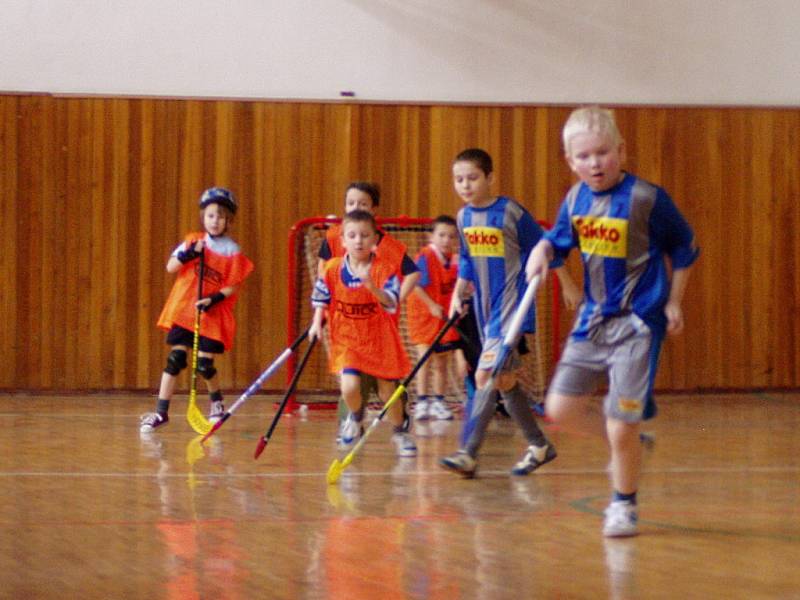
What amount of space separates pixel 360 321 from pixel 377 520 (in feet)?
6.63

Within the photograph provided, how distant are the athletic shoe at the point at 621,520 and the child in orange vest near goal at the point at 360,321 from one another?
87.2 inches

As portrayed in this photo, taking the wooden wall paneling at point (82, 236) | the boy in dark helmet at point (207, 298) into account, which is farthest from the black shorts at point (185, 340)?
the wooden wall paneling at point (82, 236)

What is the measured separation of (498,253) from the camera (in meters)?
5.55

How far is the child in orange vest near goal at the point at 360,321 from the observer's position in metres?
6.23

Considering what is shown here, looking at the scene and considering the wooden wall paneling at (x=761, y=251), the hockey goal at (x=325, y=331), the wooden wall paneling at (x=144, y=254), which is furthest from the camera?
the wooden wall paneling at (x=761, y=251)

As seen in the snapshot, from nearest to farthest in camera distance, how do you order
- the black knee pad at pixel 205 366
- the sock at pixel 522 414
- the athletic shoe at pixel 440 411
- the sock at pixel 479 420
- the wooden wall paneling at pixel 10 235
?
the sock at pixel 479 420, the sock at pixel 522 414, the black knee pad at pixel 205 366, the athletic shoe at pixel 440 411, the wooden wall paneling at pixel 10 235

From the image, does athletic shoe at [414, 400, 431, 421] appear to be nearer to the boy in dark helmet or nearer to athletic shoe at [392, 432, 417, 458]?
the boy in dark helmet

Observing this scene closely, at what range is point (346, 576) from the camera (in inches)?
137

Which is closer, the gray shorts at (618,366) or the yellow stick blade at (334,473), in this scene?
the gray shorts at (618,366)

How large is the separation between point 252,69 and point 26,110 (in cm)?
170

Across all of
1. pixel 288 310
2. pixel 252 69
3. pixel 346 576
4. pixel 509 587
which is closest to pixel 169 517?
pixel 346 576

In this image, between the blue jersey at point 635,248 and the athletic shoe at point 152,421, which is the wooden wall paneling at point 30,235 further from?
the blue jersey at point 635,248

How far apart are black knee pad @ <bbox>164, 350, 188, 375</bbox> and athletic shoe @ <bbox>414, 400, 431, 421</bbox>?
161 cm

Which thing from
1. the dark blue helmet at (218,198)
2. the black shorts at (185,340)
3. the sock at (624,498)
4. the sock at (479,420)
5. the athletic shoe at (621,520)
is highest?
the dark blue helmet at (218,198)
